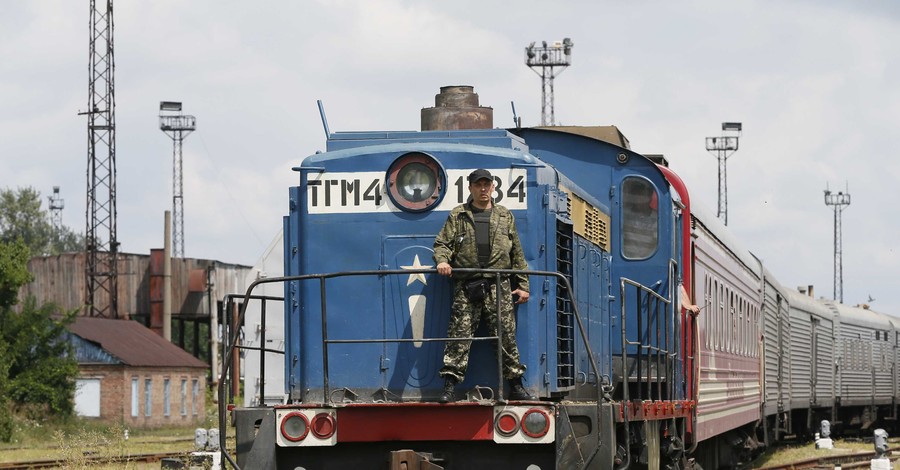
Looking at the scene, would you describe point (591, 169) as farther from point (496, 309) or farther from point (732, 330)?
point (732, 330)

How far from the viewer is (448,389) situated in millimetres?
9086

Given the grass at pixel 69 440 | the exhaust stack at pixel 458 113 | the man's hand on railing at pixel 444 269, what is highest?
the exhaust stack at pixel 458 113

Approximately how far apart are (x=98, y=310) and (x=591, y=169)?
148 feet

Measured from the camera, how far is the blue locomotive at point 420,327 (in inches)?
350

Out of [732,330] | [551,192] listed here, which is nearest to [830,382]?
[732,330]

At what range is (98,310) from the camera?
179 ft

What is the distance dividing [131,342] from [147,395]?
249 centimetres

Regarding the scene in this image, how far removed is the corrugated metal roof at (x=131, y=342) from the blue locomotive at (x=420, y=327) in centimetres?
3644

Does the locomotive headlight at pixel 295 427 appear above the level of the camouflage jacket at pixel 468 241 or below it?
below

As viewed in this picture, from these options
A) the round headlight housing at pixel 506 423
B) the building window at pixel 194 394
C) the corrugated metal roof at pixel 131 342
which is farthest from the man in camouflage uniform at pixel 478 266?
the building window at pixel 194 394

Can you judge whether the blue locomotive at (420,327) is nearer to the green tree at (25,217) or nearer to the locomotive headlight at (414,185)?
the locomotive headlight at (414,185)

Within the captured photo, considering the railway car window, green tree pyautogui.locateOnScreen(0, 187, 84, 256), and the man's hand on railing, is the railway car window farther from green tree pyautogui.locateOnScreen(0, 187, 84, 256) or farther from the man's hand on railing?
green tree pyautogui.locateOnScreen(0, 187, 84, 256)

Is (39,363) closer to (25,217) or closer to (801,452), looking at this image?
(801,452)

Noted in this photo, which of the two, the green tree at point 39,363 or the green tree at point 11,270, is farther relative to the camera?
the green tree at point 39,363
